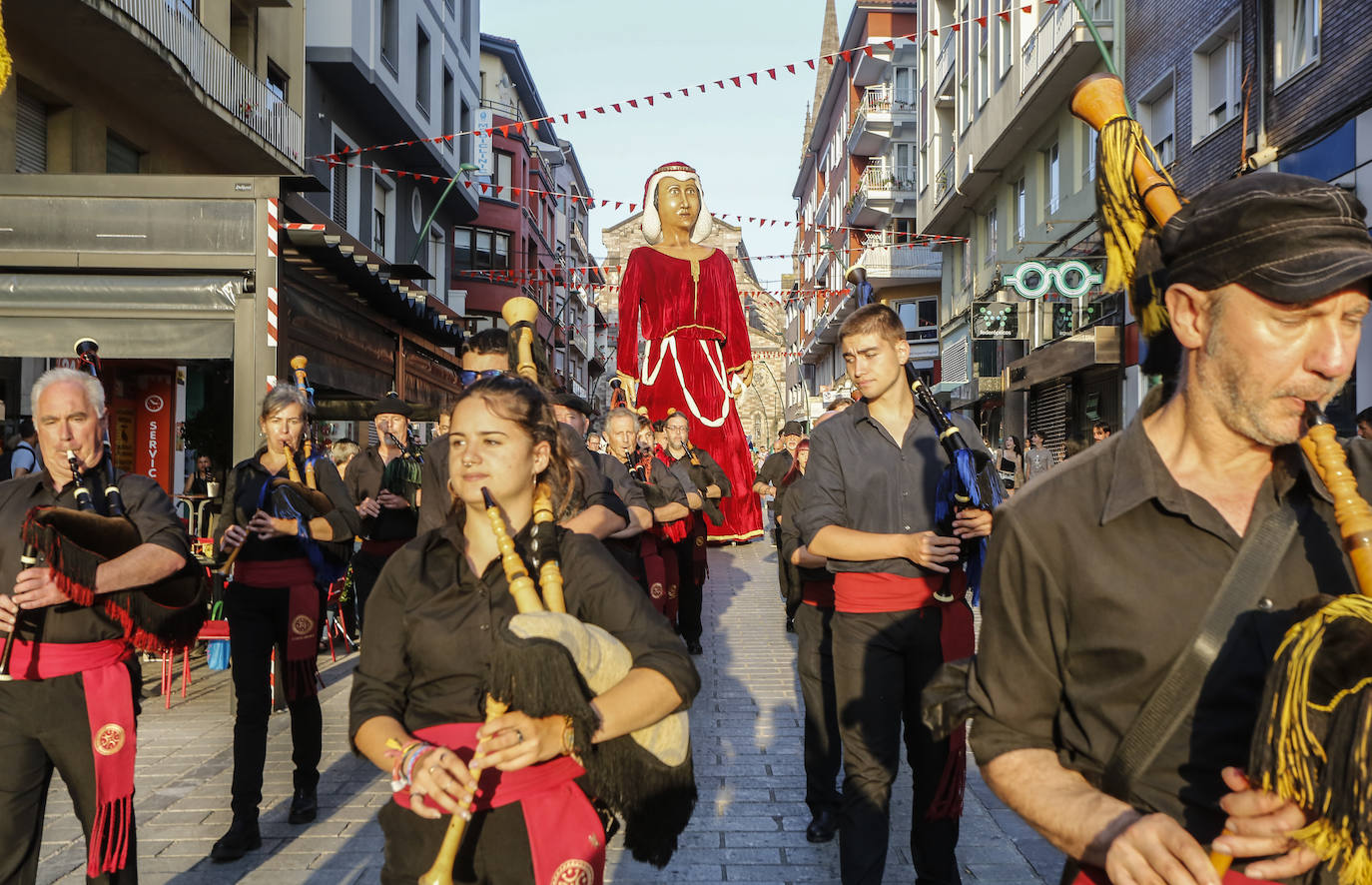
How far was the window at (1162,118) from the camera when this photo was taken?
18531 millimetres

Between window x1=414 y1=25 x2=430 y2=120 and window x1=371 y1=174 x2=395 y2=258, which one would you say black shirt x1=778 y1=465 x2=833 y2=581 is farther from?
window x1=414 y1=25 x2=430 y2=120

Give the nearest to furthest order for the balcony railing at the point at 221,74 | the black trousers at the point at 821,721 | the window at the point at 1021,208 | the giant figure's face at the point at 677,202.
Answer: the black trousers at the point at 821,721
the giant figure's face at the point at 677,202
the balcony railing at the point at 221,74
the window at the point at 1021,208

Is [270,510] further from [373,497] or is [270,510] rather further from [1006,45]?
[1006,45]

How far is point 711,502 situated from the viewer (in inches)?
343

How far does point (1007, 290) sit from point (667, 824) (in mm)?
24981

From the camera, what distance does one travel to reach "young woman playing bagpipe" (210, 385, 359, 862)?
18.1 feet

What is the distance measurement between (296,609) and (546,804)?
3669mm

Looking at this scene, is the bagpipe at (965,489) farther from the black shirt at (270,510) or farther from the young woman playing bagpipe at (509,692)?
the black shirt at (270,510)

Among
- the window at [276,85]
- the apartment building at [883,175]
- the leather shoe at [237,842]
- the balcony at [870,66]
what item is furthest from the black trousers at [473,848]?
the balcony at [870,66]

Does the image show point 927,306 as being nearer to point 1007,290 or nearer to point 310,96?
point 1007,290

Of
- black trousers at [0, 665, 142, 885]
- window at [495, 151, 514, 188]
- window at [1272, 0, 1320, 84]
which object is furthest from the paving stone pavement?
window at [495, 151, 514, 188]

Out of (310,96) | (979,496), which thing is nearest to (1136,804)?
(979,496)

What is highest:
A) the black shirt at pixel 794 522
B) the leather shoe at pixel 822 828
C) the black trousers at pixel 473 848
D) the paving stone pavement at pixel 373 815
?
the black shirt at pixel 794 522

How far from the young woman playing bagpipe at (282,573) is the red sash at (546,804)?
316cm
